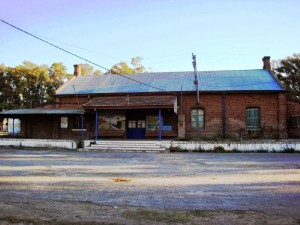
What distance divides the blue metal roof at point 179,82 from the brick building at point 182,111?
0.08 metres

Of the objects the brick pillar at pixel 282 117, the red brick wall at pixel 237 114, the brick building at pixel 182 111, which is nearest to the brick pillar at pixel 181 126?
the brick building at pixel 182 111

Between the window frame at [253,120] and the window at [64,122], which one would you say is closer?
the window frame at [253,120]

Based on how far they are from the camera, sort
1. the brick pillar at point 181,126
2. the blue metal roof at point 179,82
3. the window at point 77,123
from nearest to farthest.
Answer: the brick pillar at point 181,126 < the blue metal roof at point 179,82 < the window at point 77,123

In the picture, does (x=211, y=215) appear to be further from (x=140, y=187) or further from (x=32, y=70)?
(x=32, y=70)

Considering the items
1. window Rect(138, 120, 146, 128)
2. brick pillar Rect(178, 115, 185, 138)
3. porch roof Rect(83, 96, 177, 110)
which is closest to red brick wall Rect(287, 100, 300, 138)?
brick pillar Rect(178, 115, 185, 138)

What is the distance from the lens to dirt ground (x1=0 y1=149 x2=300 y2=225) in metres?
5.59

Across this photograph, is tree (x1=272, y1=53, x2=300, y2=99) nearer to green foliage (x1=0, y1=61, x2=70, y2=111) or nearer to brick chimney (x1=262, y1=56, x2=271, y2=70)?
brick chimney (x1=262, y1=56, x2=271, y2=70)

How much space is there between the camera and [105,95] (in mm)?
27266

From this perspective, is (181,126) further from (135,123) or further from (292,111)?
(292,111)

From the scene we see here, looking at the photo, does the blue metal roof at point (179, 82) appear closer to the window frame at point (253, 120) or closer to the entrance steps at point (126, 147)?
the window frame at point (253, 120)

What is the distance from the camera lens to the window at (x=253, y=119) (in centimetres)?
2497

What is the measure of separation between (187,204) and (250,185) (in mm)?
2796

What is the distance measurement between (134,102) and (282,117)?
455 inches

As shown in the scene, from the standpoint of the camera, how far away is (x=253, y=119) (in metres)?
25.0
